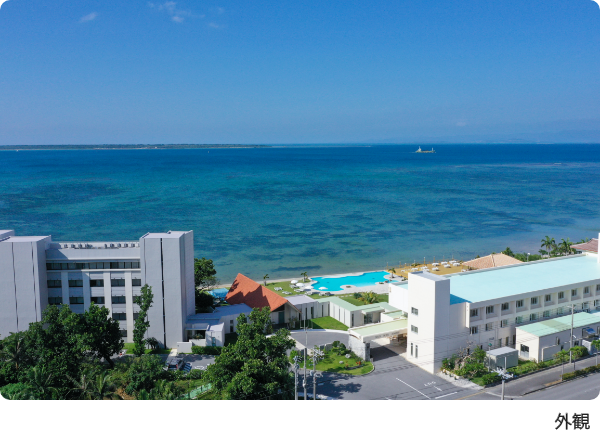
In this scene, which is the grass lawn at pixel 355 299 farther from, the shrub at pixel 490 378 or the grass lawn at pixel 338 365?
the shrub at pixel 490 378

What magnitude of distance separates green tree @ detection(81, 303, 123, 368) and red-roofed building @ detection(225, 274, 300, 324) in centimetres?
852

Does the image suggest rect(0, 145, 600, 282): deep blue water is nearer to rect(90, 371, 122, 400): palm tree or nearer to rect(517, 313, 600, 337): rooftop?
rect(517, 313, 600, 337): rooftop

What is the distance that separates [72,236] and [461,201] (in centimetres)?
5554

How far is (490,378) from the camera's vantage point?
16.9 m

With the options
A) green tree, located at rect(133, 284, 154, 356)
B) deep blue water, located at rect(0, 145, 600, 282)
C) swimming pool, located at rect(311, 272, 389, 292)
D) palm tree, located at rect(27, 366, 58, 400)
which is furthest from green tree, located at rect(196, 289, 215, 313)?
palm tree, located at rect(27, 366, 58, 400)

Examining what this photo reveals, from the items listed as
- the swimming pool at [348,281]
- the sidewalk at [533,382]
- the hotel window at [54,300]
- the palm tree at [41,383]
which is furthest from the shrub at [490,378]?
the hotel window at [54,300]

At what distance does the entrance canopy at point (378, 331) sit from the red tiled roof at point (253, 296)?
5304 mm

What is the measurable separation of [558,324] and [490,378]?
547 cm

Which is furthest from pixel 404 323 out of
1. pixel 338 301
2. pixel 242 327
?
pixel 242 327

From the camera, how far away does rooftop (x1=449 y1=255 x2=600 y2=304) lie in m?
20.3

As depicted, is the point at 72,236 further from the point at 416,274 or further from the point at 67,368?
the point at 416,274

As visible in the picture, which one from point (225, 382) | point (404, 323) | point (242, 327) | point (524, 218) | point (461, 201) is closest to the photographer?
point (225, 382)

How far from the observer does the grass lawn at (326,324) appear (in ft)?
79.1
